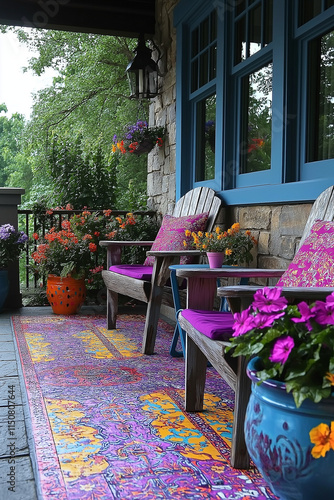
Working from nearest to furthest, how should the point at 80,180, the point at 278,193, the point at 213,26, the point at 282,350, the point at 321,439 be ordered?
the point at 321,439
the point at 282,350
the point at 278,193
the point at 213,26
the point at 80,180

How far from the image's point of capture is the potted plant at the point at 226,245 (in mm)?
2895

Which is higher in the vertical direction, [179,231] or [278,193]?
[278,193]

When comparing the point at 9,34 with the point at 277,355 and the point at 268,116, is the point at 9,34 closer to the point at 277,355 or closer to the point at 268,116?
the point at 268,116

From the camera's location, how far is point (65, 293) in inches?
179

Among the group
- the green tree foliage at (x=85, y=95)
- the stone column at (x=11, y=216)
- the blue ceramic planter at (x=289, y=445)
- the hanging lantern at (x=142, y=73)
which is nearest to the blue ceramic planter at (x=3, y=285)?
the stone column at (x=11, y=216)

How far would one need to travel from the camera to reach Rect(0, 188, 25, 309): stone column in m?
4.75

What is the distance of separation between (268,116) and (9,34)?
8.72 m

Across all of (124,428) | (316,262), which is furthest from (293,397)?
(124,428)

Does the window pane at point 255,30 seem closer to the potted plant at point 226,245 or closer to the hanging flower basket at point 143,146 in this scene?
the potted plant at point 226,245

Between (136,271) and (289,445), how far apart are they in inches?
94.9

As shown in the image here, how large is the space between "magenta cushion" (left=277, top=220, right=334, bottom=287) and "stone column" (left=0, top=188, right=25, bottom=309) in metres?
3.24

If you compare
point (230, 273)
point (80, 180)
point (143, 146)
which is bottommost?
point (230, 273)

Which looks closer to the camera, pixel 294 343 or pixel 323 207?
pixel 294 343

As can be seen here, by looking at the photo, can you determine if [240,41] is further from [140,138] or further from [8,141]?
[8,141]
